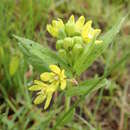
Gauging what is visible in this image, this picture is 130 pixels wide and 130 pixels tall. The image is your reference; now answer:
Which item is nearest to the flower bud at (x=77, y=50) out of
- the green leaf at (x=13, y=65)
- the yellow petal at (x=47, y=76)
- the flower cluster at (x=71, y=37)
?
the flower cluster at (x=71, y=37)

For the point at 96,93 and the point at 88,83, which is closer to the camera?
the point at 88,83

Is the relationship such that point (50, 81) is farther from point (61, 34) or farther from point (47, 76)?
point (61, 34)

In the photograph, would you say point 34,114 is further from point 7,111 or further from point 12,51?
point 12,51

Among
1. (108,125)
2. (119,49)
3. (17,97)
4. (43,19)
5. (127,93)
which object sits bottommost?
(108,125)

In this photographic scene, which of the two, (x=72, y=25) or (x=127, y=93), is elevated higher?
(x=72, y=25)

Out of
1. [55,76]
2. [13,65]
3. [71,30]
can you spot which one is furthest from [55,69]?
[13,65]

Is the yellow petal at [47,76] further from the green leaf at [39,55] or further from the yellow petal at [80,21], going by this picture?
the yellow petal at [80,21]

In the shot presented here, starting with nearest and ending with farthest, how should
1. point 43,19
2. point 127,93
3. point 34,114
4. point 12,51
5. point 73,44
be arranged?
point 73,44 → point 34,114 → point 12,51 → point 127,93 → point 43,19

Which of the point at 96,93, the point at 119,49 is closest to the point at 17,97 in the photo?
the point at 96,93
